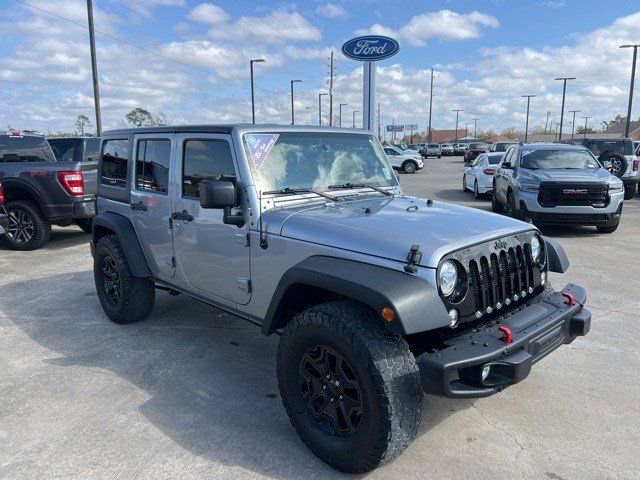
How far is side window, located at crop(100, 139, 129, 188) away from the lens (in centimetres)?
490

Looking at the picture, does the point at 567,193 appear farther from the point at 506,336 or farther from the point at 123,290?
the point at 123,290

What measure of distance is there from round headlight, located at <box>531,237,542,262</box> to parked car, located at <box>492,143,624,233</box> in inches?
251

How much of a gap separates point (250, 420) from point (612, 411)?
7.95ft

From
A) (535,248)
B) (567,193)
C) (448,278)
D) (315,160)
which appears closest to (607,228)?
(567,193)

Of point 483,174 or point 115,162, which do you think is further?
point 483,174

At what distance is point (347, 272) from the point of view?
2777mm

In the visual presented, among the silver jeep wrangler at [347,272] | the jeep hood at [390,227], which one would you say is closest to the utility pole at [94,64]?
the silver jeep wrangler at [347,272]

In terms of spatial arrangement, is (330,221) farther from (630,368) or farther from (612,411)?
(630,368)

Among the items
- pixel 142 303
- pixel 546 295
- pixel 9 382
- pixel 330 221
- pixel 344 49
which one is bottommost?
pixel 9 382

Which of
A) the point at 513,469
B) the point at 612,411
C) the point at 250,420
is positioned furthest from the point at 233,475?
the point at 612,411

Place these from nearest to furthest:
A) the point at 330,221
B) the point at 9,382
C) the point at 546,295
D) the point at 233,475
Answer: the point at 233,475
the point at 330,221
the point at 546,295
the point at 9,382

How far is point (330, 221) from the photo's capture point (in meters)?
3.19

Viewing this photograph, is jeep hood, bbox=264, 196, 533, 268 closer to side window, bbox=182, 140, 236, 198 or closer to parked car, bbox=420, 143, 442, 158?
side window, bbox=182, 140, 236, 198

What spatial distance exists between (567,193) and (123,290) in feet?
25.6
